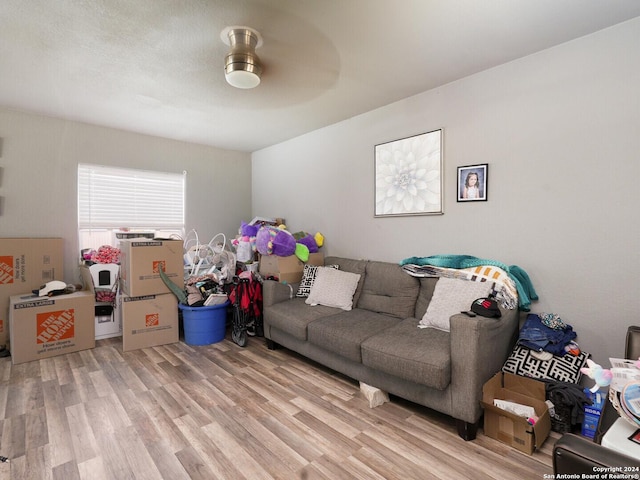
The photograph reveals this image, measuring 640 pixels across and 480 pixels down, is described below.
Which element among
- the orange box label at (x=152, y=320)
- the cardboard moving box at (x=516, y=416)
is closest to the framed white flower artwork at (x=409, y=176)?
the cardboard moving box at (x=516, y=416)

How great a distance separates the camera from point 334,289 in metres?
3.06

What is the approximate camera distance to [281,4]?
1.75 meters

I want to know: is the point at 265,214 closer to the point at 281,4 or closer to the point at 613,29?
the point at 281,4

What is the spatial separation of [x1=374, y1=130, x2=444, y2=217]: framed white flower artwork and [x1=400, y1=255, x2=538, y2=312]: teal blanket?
17.5 inches

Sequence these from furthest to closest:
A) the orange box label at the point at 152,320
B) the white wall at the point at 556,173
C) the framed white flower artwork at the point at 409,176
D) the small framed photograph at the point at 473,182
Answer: the orange box label at the point at 152,320 < the framed white flower artwork at the point at 409,176 < the small framed photograph at the point at 473,182 < the white wall at the point at 556,173

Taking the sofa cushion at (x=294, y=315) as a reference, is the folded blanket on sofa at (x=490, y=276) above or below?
above

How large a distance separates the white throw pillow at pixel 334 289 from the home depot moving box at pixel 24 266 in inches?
110

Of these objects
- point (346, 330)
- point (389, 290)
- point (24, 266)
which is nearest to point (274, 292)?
point (346, 330)

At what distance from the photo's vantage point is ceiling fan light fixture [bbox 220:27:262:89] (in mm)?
1998

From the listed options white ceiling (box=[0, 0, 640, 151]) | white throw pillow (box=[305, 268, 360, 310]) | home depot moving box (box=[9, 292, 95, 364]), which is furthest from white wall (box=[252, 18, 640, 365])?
home depot moving box (box=[9, 292, 95, 364])

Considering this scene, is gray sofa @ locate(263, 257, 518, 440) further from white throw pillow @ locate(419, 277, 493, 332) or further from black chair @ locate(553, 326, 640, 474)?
black chair @ locate(553, 326, 640, 474)

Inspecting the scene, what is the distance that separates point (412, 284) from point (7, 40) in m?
3.40

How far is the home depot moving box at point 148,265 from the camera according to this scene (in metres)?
3.19

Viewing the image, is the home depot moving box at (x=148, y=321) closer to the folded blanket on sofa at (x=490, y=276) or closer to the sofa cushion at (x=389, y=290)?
the sofa cushion at (x=389, y=290)
